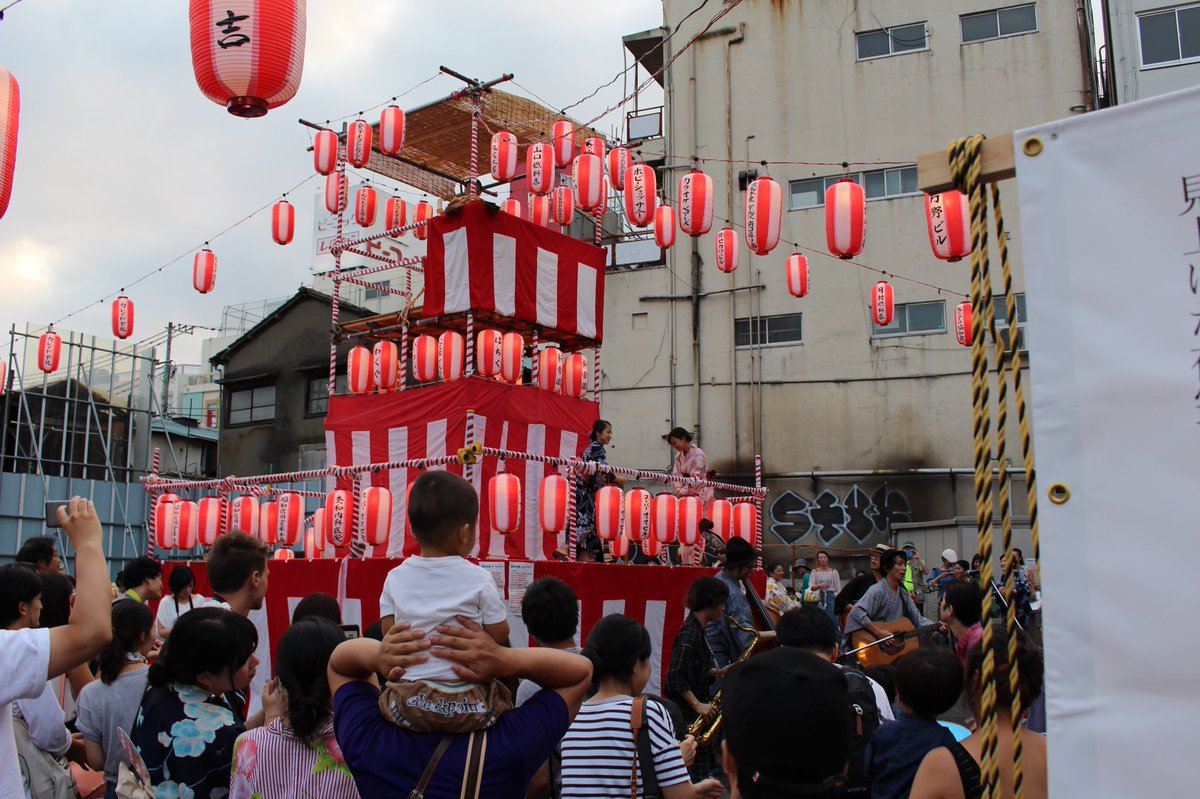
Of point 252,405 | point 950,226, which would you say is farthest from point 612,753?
point 252,405

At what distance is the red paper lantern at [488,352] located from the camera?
519 inches

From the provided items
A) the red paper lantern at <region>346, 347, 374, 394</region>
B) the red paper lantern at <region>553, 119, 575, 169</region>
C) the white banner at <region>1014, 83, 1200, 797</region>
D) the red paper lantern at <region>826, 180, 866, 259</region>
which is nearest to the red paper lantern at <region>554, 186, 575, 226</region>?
the red paper lantern at <region>553, 119, 575, 169</region>

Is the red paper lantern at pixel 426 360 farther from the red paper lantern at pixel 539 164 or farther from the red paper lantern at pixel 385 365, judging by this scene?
the red paper lantern at pixel 539 164

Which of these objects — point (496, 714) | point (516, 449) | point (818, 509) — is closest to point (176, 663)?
point (496, 714)

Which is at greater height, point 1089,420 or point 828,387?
point 828,387

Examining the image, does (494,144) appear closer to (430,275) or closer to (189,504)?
(430,275)

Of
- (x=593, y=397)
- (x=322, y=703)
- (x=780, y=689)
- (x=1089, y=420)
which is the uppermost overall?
(x=593, y=397)

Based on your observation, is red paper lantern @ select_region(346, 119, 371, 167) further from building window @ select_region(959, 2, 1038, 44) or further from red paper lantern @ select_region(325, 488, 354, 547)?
building window @ select_region(959, 2, 1038, 44)

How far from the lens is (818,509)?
2216 centimetres

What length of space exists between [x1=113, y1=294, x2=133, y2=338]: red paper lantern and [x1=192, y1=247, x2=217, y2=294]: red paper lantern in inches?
65.5

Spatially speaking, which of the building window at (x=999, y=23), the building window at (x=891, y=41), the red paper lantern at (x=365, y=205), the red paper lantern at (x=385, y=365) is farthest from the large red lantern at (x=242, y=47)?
the building window at (x=999, y=23)

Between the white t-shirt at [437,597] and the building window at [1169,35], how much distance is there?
20210mm

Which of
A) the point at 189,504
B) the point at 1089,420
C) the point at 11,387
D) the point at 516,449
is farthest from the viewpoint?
the point at 11,387

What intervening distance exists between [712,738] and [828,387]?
1735cm
